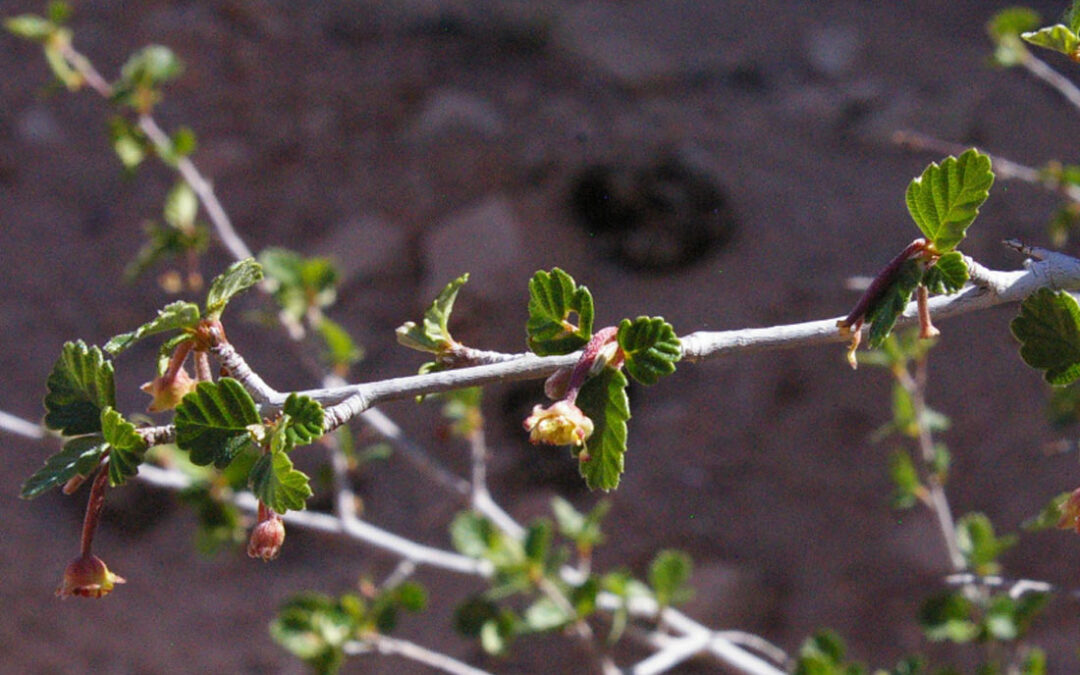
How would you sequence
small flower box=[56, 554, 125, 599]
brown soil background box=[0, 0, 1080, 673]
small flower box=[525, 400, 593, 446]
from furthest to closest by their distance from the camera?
brown soil background box=[0, 0, 1080, 673] < small flower box=[56, 554, 125, 599] < small flower box=[525, 400, 593, 446]

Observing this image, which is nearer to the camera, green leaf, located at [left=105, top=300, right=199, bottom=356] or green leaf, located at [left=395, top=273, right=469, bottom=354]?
green leaf, located at [left=105, top=300, right=199, bottom=356]

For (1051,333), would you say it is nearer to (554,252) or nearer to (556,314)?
(556,314)

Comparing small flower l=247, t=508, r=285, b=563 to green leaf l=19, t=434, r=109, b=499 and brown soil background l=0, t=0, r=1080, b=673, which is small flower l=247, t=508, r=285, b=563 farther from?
brown soil background l=0, t=0, r=1080, b=673

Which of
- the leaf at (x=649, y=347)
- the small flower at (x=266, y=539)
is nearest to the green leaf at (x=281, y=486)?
the small flower at (x=266, y=539)

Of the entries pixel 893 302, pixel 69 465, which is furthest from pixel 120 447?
pixel 893 302

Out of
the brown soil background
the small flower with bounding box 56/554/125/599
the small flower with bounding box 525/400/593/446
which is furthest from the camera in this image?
the brown soil background

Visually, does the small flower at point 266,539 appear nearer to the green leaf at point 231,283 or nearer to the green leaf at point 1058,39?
the green leaf at point 231,283

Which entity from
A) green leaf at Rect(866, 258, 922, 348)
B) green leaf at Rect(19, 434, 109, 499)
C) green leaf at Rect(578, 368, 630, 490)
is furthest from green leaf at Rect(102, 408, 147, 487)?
green leaf at Rect(866, 258, 922, 348)
